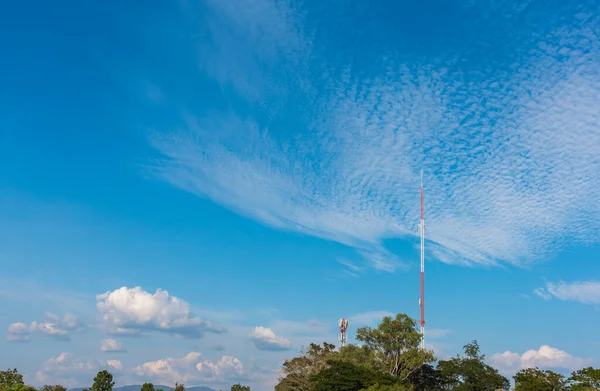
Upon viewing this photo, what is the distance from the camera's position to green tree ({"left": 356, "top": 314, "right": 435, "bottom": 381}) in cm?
8275

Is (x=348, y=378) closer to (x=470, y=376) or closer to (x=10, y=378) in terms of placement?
(x=470, y=376)

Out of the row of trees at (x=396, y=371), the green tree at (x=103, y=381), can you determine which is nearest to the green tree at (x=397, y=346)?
the row of trees at (x=396, y=371)

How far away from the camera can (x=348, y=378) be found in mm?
71750

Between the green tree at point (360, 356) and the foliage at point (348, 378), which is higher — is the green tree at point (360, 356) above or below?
above

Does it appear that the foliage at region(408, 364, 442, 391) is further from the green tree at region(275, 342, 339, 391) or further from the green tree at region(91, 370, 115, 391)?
the green tree at region(91, 370, 115, 391)

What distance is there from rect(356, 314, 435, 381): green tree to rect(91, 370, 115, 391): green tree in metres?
43.6

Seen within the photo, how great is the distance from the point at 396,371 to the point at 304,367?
47.9 ft

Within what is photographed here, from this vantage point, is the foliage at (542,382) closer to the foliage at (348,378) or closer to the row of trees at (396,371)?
the row of trees at (396,371)

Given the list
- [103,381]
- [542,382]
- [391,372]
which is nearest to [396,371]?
[391,372]

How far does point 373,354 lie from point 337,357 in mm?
5847

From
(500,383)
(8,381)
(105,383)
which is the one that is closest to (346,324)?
(500,383)

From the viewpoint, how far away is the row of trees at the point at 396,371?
72.1 m

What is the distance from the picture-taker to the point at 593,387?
68.5 metres

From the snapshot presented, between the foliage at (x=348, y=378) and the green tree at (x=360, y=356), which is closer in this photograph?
the foliage at (x=348, y=378)
